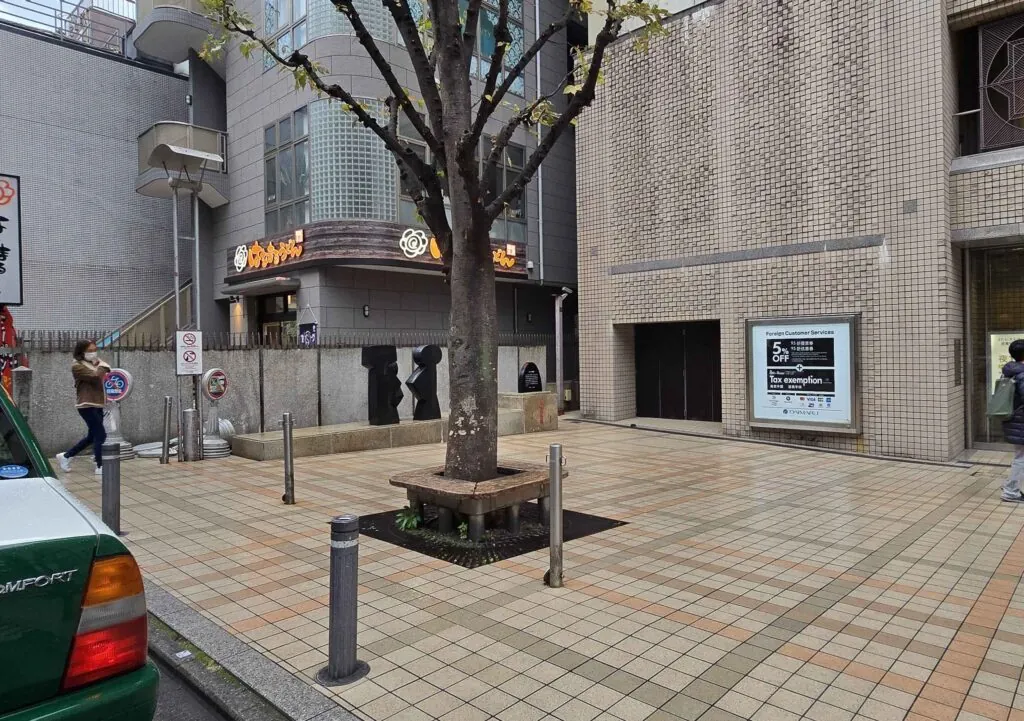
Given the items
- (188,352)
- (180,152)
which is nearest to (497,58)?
(188,352)

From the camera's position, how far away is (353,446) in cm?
1200

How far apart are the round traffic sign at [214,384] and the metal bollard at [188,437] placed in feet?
1.34

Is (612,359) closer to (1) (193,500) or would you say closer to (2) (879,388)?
(2) (879,388)

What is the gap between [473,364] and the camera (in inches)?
250

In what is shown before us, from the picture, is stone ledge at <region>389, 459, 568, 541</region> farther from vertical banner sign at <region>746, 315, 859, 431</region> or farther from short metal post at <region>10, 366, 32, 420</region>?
short metal post at <region>10, 366, 32, 420</region>

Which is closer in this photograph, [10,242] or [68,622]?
[68,622]

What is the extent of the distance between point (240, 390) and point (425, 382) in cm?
345

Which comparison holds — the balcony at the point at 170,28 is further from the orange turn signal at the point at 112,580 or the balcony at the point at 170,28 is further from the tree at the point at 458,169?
the orange turn signal at the point at 112,580

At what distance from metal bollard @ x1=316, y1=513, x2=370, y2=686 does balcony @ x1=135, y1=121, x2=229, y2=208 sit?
52.3ft

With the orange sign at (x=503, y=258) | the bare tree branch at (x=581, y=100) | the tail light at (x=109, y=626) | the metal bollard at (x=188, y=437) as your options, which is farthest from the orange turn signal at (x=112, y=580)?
the orange sign at (x=503, y=258)

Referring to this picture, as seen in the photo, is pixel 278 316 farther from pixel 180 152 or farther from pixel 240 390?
pixel 240 390

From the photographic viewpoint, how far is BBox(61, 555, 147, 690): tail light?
6.83 feet

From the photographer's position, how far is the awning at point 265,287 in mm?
17750

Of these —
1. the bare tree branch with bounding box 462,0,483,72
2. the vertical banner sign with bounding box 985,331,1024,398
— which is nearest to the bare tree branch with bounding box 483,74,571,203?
the bare tree branch with bounding box 462,0,483,72
